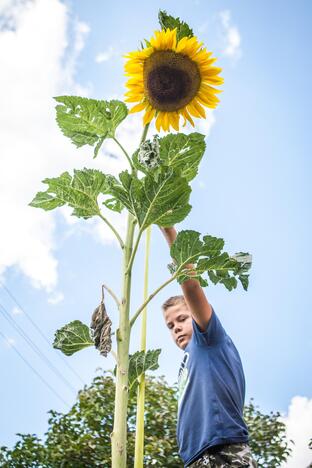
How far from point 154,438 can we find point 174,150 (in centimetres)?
498

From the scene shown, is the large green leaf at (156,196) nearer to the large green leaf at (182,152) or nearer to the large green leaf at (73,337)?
the large green leaf at (182,152)

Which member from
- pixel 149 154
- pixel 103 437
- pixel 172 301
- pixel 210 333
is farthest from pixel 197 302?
pixel 103 437

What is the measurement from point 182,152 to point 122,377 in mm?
695

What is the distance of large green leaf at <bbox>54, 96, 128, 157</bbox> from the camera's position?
157 cm

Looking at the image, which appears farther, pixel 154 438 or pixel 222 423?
pixel 154 438

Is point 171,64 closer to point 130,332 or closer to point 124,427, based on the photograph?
point 130,332

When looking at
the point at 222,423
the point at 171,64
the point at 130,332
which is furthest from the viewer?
the point at 222,423

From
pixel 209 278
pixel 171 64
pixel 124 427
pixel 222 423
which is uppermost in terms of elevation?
pixel 171 64

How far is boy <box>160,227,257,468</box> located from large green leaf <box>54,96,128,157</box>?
0.47 metres

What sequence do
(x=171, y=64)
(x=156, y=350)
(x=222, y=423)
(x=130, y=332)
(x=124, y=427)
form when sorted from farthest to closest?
(x=222, y=423), (x=171, y=64), (x=156, y=350), (x=130, y=332), (x=124, y=427)

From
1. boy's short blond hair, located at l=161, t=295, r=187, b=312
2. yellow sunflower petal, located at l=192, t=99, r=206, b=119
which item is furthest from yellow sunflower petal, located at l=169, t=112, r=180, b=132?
boy's short blond hair, located at l=161, t=295, r=187, b=312

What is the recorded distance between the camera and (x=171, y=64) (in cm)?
182

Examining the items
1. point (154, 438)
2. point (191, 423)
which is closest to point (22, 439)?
point (154, 438)

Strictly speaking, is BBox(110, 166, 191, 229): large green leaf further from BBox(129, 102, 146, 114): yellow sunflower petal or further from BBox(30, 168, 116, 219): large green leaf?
BBox(129, 102, 146, 114): yellow sunflower petal
